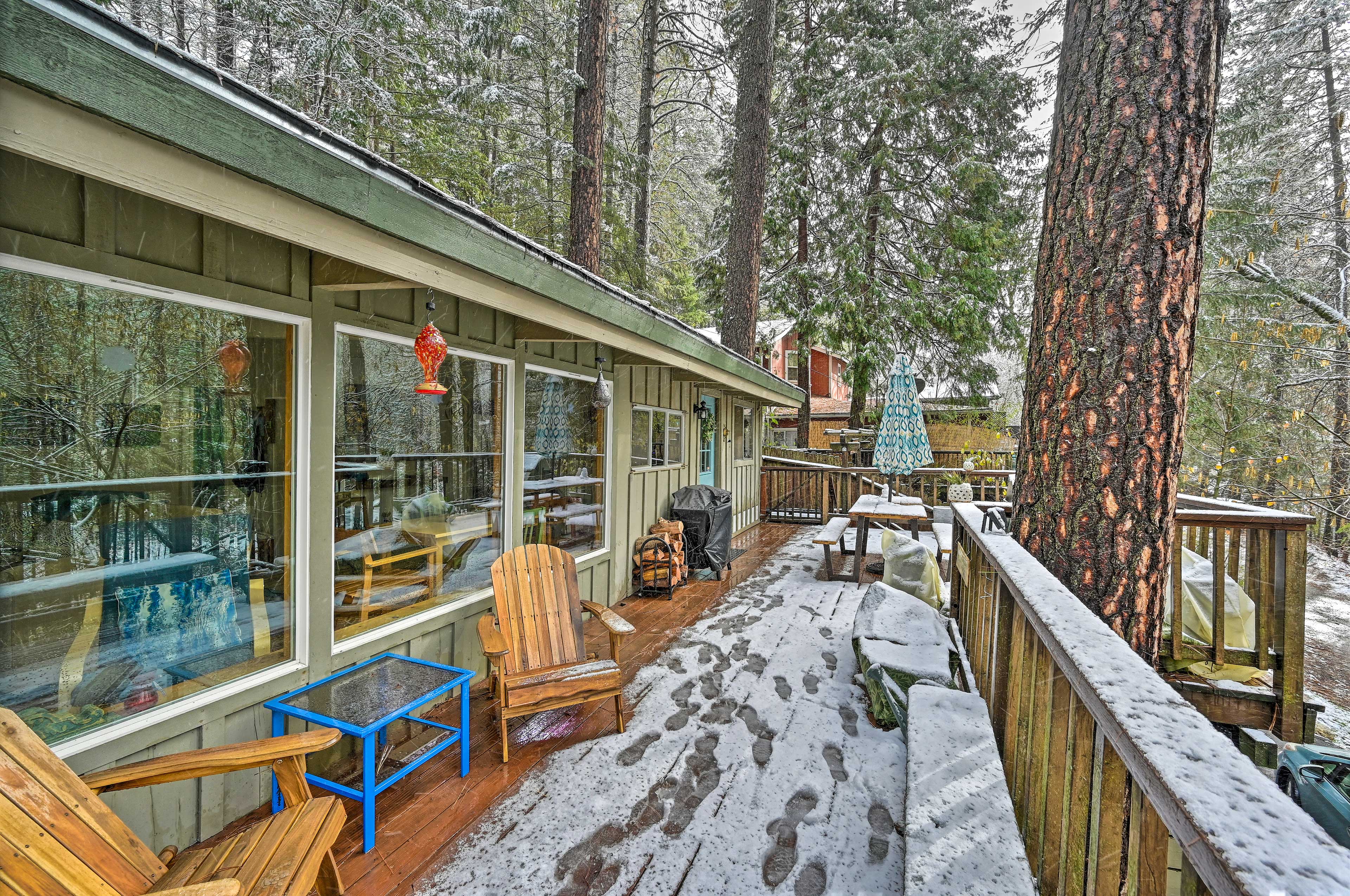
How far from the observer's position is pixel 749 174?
27.9ft

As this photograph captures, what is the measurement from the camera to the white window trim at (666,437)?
5.76m

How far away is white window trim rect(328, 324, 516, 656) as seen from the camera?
2.63 meters

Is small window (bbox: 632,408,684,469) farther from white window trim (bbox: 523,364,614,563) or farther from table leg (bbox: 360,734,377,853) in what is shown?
table leg (bbox: 360,734,377,853)

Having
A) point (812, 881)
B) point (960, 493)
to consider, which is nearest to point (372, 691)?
point (812, 881)

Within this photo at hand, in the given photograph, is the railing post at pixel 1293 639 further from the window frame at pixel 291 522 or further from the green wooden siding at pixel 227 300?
the window frame at pixel 291 522

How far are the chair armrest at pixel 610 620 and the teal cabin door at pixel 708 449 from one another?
4.07 m

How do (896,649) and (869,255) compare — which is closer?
(896,649)

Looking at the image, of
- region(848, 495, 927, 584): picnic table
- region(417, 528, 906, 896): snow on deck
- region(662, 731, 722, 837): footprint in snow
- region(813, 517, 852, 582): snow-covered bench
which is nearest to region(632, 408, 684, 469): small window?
region(813, 517, 852, 582): snow-covered bench

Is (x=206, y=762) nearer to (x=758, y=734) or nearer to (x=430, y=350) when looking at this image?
(x=430, y=350)

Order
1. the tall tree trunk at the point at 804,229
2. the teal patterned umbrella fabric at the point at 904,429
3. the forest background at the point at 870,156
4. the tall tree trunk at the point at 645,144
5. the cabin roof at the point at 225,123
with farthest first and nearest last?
the tall tree trunk at the point at 804,229, the tall tree trunk at the point at 645,144, the forest background at the point at 870,156, the teal patterned umbrella fabric at the point at 904,429, the cabin roof at the point at 225,123

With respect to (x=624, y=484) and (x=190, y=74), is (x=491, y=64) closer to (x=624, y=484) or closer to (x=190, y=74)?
(x=624, y=484)

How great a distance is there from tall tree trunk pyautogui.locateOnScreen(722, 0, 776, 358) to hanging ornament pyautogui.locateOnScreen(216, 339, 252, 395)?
7.15 m

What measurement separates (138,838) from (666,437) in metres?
5.17

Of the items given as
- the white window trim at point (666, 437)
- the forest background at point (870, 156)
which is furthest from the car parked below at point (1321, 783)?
the white window trim at point (666, 437)
